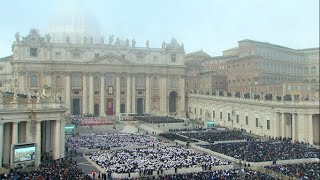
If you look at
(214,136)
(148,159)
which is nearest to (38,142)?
(148,159)

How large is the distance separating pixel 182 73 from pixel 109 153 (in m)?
63.5

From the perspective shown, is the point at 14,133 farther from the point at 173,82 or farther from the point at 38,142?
the point at 173,82

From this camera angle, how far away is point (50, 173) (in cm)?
3281

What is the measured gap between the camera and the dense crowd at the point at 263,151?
4467 cm

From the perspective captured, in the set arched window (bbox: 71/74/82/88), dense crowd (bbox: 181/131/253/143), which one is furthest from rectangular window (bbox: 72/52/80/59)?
dense crowd (bbox: 181/131/253/143)

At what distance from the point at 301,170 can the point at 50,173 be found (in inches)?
892

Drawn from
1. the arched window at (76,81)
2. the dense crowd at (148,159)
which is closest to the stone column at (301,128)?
the dense crowd at (148,159)

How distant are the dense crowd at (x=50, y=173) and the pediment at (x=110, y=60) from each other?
61262mm

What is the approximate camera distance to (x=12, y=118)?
3862 centimetres

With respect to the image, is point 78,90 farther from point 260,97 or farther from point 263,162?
point 263,162

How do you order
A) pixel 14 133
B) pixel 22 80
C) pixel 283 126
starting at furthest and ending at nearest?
pixel 22 80, pixel 283 126, pixel 14 133

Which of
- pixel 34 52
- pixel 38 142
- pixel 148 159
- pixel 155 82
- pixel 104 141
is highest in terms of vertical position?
pixel 34 52

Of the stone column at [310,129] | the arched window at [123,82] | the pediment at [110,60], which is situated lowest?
→ the stone column at [310,129]

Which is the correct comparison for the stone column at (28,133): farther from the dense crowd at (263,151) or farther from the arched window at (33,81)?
the arched window at (33,81)
